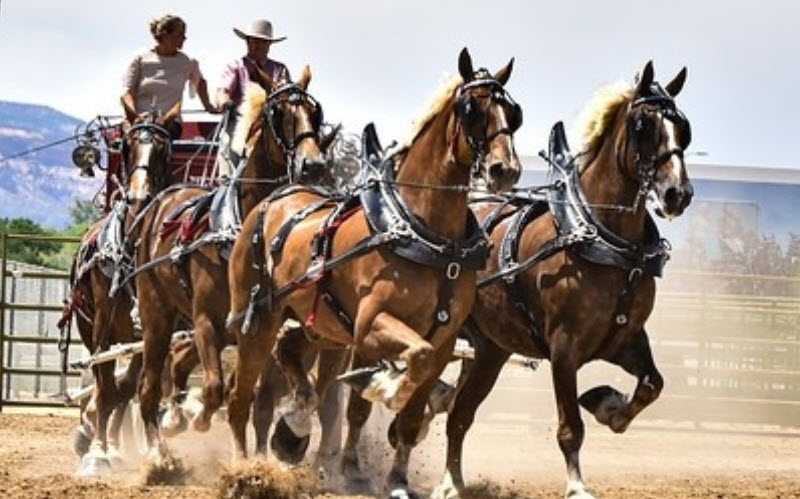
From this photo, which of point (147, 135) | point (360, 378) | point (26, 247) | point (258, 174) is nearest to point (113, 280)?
point (147, 135)

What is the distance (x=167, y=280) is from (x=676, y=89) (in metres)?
3.21

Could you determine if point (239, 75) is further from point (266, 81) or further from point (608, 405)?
point (608, 405)

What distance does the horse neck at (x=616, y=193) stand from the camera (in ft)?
29.8

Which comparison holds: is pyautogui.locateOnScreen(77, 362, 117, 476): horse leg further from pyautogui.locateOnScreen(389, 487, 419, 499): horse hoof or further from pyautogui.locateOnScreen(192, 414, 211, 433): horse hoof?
pyautogui.locateOnScreen(389, 487, 419, 499): horse hoof

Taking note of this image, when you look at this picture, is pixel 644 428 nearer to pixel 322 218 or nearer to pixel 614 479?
pixel 614 479

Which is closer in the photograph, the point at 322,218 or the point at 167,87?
the point at 322,218

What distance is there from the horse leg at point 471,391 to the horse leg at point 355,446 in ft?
1.46

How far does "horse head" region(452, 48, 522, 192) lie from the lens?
26.4 ft

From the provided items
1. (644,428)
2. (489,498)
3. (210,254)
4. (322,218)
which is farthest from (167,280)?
(644,428)

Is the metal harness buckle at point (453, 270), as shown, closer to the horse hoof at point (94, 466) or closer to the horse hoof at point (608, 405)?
the horse hoof at point (608, 405)

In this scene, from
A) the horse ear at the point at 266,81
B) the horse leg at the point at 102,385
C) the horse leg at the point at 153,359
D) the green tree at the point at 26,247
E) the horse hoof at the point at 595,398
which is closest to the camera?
the horse hoof at the point at 595,398

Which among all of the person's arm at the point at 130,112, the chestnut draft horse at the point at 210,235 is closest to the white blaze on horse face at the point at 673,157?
the chestnut draft horse at the point at 210,235

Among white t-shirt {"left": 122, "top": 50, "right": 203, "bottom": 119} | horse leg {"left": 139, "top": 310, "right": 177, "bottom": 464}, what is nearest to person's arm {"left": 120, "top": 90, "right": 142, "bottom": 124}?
white t-shirt {"left": 122, "top": 50, "right": 203, "bottom": 119}

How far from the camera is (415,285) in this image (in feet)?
26.7
